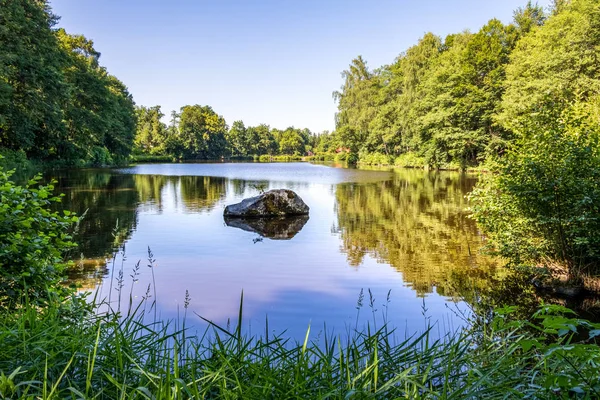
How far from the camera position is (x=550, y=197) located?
6.55 metres

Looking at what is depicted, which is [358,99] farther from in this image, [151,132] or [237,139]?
[237,139]

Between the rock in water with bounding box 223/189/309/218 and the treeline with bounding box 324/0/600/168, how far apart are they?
23.0 feet

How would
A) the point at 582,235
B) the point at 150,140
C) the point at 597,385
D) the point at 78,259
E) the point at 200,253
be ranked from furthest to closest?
1. the point at 150,140
2. the point at 200,253
3. the point at 78,259
4. the point at 582,235
5. the point at 597,385

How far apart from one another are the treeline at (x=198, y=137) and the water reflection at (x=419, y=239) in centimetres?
7125

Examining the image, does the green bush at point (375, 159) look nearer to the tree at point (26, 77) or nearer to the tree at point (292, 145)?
the tree at point (26, 77)

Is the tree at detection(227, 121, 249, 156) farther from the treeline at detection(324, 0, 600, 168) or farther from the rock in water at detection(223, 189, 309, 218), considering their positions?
the rock in water at detection(223, 189, 309, 218)

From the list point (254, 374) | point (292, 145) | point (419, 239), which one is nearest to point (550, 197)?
point (419, 239)

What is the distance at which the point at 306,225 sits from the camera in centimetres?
1383

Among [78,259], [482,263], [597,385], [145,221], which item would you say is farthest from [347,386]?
[145,221]

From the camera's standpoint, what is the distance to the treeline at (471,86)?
27.0 meters

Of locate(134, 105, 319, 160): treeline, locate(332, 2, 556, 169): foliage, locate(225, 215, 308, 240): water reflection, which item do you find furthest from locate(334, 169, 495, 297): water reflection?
locate(134, 105, 319, 160): treeline

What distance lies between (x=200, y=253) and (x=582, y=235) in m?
7.71

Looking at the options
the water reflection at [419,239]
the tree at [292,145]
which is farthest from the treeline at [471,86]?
the tree at [292,145]

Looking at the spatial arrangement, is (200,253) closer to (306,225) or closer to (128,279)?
(128,279)
